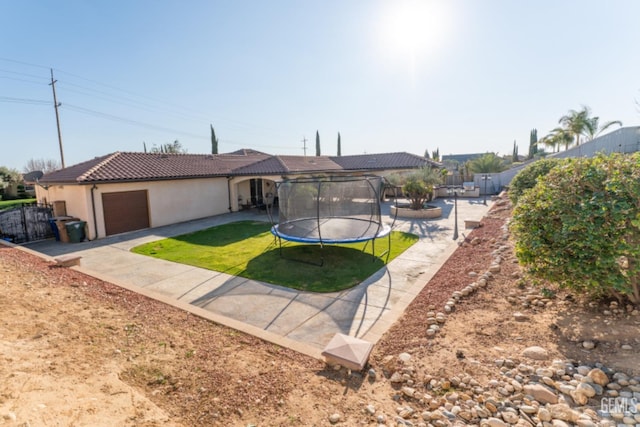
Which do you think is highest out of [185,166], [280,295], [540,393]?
[185,166]

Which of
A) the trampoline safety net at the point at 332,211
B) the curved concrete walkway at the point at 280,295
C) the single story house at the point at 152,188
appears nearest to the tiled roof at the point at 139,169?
the single story house at the point at 152,188

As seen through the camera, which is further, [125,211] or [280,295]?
[125,211]

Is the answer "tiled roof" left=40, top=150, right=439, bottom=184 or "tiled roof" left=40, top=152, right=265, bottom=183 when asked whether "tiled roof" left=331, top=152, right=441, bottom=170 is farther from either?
"tiled roof" left=40, top=152, right=265, bottom=183

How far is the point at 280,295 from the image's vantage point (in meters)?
6.34

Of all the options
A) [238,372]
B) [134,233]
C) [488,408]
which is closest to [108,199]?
[134,233]

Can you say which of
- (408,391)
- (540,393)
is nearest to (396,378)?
(408,391)

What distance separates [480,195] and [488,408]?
1055 inches

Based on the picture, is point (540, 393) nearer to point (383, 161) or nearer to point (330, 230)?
point (330, 230)

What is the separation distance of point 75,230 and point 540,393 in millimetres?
A: 14154

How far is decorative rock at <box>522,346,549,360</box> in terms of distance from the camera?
11.3 ft

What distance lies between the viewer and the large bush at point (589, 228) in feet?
11.8

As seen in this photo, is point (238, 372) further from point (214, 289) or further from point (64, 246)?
point (64, 246)

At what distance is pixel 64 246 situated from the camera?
11.0 metres

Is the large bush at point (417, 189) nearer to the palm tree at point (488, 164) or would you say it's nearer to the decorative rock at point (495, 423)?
the decorative rock at point (495, 423)
